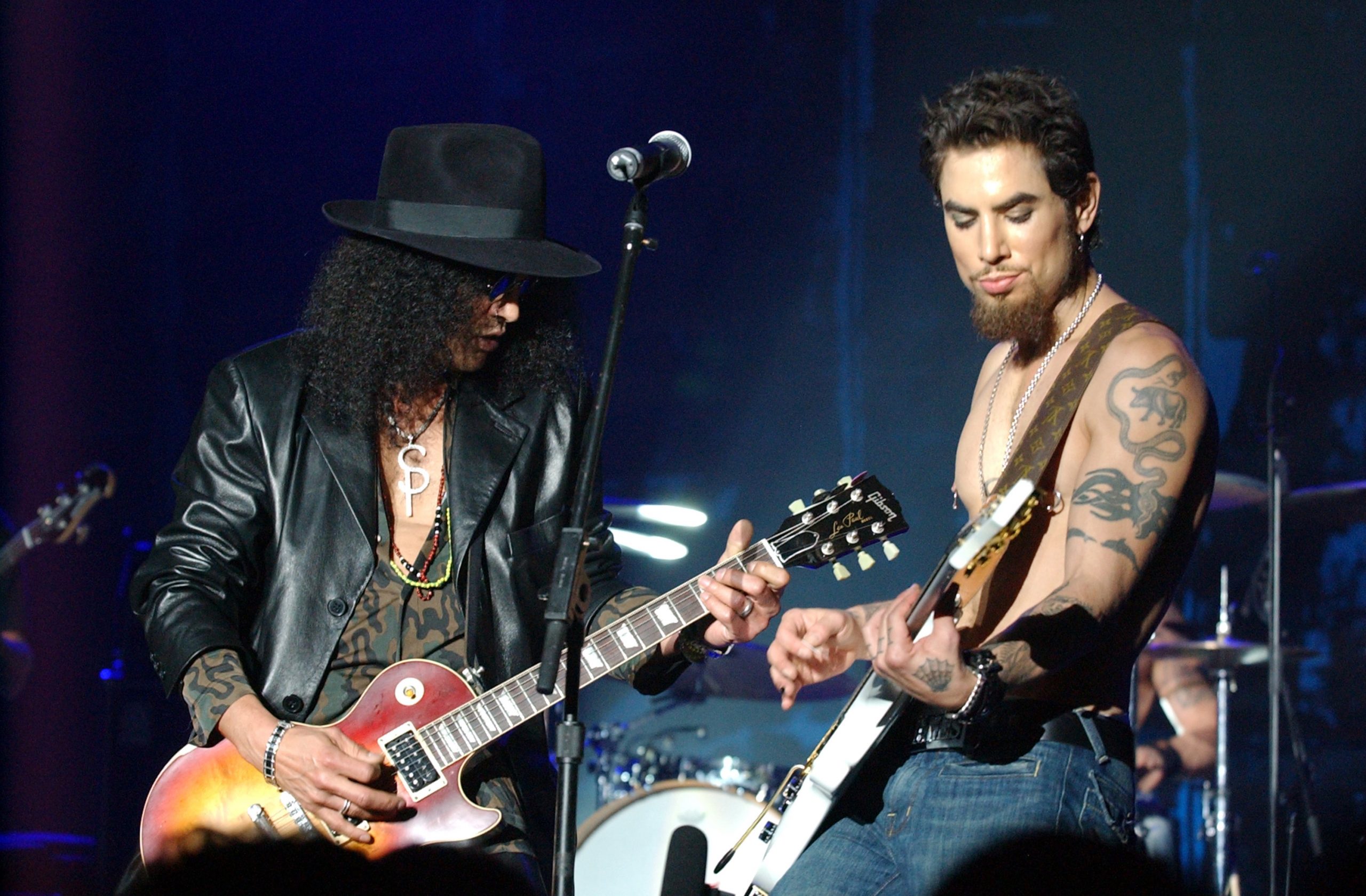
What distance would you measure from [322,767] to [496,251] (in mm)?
1511

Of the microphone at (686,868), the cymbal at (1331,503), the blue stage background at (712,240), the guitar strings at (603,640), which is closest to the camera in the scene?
the microphone at (686,868)

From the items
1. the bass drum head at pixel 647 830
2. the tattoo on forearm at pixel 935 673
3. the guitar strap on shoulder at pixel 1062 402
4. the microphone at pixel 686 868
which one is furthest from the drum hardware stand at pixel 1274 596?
the tattoo on forearm at pixel 935 673

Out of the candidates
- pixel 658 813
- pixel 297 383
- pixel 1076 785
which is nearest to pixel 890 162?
pixel 658 813

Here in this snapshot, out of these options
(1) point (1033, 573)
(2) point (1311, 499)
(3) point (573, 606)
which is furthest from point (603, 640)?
(2) point (1311, 499)

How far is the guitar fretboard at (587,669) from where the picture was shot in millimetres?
3334

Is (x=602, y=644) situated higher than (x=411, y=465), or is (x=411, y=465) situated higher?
(x=411, y=465)

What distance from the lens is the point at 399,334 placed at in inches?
149

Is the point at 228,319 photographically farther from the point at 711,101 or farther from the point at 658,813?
the point at 658,813

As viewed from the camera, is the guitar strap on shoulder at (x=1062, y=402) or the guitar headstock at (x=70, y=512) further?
the guitar headstock at (x=70, y=512)

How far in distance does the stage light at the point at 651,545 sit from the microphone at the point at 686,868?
4.94 meters

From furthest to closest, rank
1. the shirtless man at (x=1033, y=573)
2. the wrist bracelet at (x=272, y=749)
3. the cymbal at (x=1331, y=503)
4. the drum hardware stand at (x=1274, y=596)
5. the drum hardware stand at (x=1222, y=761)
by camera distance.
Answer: the drum hardware stand at (x=1222, y=761)
the cymbal at (x=1331, y=503)
the drum hardware stand at (x=1274, y=596)
the wrist bracelet at (x=272, y=749)
the shirtless man at (x=1033, y=573)

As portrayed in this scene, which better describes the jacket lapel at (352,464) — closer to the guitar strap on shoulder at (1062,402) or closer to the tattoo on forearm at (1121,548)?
the guitar strap on shoulder at (1062,402)

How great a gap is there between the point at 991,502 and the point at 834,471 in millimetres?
5895

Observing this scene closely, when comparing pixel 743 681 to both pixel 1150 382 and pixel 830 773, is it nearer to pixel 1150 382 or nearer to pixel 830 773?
pixel 830 773
